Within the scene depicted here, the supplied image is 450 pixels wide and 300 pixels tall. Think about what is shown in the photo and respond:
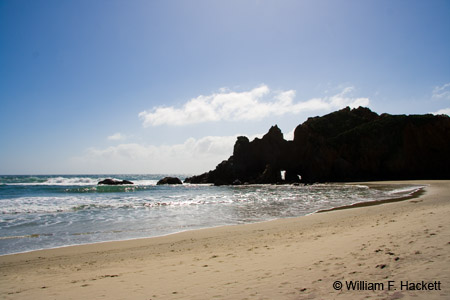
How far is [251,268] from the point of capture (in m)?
6.25

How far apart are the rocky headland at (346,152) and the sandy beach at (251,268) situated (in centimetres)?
5700

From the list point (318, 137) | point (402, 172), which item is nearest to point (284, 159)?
point (318, 137)

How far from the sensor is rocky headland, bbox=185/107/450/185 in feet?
181

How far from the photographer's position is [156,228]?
46.8ft

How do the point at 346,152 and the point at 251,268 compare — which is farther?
the point at 346,152

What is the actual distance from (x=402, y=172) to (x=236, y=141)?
4083 cm

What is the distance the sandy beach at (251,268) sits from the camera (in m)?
4.61

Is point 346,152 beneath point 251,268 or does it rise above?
above

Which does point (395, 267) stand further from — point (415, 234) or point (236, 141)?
point (236, 141)

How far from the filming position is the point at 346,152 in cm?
6325

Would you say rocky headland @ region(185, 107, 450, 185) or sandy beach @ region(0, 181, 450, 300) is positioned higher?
rocky headland @ region(185, 107, 450, 185)

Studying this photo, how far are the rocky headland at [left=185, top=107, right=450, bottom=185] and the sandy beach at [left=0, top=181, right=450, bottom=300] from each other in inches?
2244

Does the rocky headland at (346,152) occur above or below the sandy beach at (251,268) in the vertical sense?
above

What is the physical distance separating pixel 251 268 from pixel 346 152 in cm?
6386
